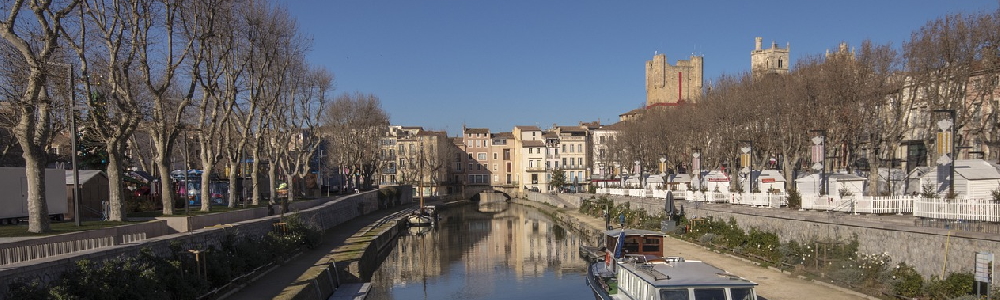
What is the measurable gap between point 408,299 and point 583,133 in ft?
322

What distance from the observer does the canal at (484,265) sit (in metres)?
30.9

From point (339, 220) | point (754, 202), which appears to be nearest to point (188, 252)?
point (754, 202)

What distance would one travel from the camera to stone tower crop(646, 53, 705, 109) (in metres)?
146

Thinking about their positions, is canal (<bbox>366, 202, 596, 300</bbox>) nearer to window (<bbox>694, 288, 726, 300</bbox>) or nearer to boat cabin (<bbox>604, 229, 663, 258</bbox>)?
boat cabin (<bbox>604, 229, 663, 258</bbox>)

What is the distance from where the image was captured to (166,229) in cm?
2488

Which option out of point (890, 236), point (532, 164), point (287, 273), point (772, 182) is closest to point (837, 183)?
point (772, 182)

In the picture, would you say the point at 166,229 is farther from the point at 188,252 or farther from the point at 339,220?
the point at 339,220

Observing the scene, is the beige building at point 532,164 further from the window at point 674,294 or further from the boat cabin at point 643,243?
the window at point 674,294

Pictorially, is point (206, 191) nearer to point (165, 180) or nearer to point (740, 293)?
point (165, 180)

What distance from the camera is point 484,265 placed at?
39.8m

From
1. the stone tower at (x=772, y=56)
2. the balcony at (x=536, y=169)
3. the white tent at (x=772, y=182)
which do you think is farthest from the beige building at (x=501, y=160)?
the white tent at (x=772, y=182)

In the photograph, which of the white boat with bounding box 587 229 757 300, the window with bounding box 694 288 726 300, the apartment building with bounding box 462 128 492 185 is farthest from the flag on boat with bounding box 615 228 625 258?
the apartment building with bounding box 462 128 492 185

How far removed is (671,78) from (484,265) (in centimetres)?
11532

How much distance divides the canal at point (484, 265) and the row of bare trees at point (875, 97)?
45.7 ft
